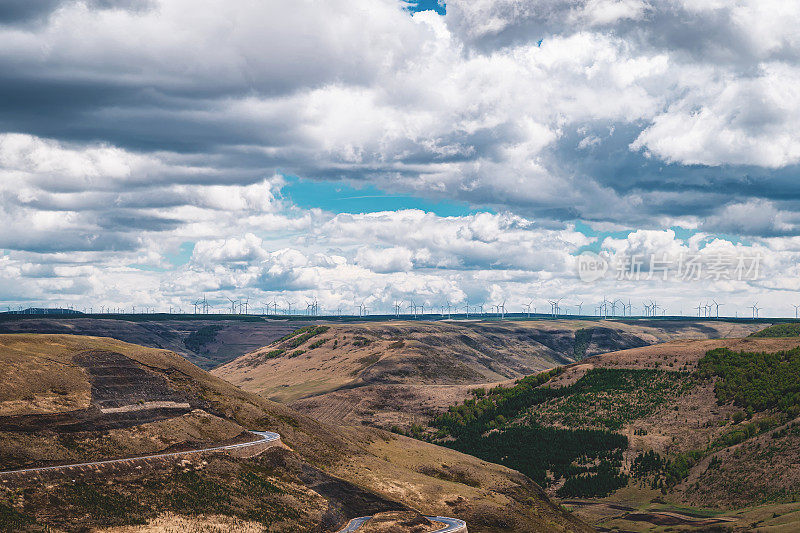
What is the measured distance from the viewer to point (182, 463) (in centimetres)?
8069

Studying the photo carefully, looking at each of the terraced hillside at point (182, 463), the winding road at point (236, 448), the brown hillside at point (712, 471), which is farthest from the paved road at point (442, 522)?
the brown hillside at point (712, 471)

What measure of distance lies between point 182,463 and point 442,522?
3215 centimetres

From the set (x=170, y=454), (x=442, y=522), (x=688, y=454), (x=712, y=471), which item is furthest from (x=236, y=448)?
(x=688, y=454)

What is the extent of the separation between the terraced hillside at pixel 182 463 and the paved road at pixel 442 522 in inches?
52.2

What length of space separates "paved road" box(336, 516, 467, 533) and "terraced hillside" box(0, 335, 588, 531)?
133cm

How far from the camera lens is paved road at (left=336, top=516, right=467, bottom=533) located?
8294 cm

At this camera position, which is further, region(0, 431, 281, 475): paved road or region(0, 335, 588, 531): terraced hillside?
region(0, 335, 588, 531): terraced hillside

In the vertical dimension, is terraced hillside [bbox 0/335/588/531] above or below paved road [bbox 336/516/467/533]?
above

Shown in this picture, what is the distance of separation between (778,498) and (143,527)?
109759 mm

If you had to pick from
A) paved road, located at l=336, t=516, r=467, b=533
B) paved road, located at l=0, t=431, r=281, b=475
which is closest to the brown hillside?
paved road, located at l=336, t=516, r=467, b=533

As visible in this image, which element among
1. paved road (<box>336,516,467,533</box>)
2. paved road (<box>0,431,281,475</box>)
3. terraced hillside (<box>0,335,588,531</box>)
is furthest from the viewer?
paved road (<box>336,516,467,533</box>)

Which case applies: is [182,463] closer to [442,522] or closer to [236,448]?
[236,448]

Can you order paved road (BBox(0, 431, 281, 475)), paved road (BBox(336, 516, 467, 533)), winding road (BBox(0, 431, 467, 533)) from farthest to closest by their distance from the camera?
paved road (BBox(336, 516, 467, 533)) → winding road (BBox(0, 431, 467, 533)) → paved road (BBox(0, 431, 281, 475))

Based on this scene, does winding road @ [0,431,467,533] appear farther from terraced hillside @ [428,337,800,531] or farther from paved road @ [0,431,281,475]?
terraced hillside @ [428,337,800,531]
